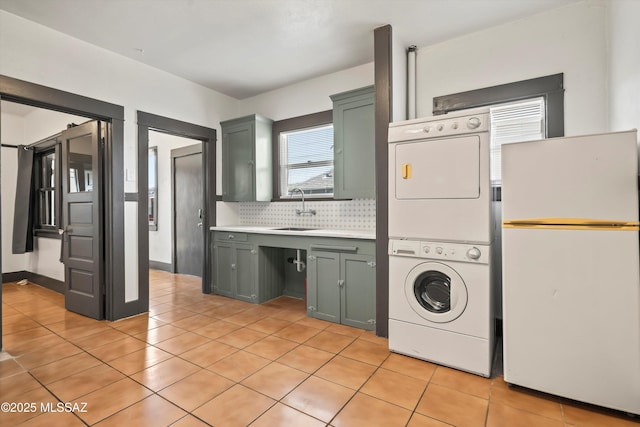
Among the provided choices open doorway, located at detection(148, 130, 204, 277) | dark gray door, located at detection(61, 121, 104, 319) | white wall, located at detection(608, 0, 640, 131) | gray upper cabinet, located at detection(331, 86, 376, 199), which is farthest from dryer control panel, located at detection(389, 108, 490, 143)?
open doorway, located at detection(148, 130, 204, 277)

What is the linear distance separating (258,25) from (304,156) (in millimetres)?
1660

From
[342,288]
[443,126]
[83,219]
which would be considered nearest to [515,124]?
[443,126]

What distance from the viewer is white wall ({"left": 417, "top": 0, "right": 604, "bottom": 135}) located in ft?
8.02

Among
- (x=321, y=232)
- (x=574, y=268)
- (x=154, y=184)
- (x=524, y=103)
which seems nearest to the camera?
(x=574, y=268)

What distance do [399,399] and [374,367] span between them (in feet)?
1.29

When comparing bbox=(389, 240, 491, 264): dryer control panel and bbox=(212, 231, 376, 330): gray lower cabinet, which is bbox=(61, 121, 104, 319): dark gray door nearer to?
bbox=(212, 231, 376, 330): gray lower cabinet

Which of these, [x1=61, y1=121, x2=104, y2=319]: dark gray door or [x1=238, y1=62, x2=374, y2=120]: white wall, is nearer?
[x1=61, y1=121, x2=104, y2=319]: dark gray door

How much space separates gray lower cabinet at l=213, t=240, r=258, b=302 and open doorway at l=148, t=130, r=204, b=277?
1.10 meters

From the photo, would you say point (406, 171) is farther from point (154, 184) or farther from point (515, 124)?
point (154, 184)

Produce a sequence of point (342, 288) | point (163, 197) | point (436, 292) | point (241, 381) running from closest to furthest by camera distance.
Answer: point (241, 381) < point (436, 292) < point (342, 288) < point (163, 197)

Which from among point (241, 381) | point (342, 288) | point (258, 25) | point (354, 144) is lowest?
point (241, 381)

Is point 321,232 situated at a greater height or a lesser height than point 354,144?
lesser

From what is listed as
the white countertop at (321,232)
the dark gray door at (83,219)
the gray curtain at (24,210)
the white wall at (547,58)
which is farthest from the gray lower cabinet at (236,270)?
the gray curtain at (24,210)

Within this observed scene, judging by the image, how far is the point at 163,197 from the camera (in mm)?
5668
